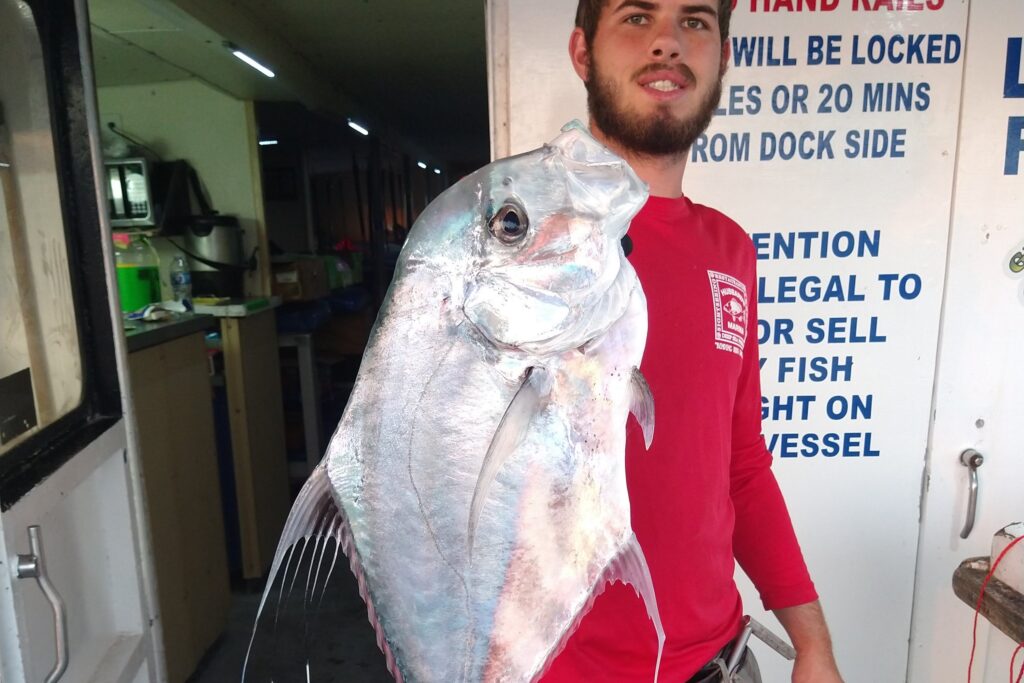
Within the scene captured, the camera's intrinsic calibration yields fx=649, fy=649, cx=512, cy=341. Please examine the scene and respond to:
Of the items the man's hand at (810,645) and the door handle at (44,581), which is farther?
the man's hand at (810,645)

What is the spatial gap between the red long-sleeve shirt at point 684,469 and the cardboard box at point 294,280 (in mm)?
3481

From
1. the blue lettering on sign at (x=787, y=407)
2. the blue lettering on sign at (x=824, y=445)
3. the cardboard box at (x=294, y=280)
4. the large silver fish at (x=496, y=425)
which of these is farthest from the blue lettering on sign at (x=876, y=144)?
the cardboard box at (x=294, y=280)

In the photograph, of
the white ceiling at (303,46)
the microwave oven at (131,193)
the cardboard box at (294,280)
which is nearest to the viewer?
the white ceiling at (303,46)

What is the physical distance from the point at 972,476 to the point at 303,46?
12.7ft

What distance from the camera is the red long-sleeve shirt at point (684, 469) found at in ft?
3.60

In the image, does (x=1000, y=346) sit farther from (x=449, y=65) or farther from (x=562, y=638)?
(x=449, y=65)

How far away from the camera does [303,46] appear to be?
383 centimetres

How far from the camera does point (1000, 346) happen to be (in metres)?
1.96

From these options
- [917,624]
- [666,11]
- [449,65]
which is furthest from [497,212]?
[449,65]

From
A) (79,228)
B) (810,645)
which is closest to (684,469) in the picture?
(810,645)

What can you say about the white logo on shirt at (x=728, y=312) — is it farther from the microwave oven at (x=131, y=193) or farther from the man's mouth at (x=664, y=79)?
the microwave oven at (x=131, y=193)

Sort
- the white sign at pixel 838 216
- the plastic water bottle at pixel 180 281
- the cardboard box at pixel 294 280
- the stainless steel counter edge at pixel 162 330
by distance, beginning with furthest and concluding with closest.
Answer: the cardboard box at pixel 294 280
the plastic water bottle at pixel 180 281
the stainless steel counter edge at pixel 162 330
the white sign at pixel 838 216

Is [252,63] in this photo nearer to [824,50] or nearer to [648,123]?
[824,50]

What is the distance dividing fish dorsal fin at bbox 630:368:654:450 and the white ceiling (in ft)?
8.77
